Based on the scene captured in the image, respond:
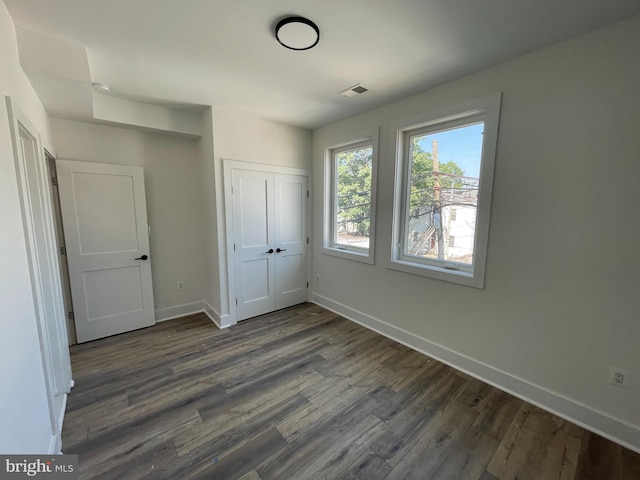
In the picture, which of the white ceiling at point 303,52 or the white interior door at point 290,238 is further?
the white interior door at point 290,238

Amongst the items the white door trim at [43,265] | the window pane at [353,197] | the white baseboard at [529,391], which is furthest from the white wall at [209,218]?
the white baseboard at [529,391]

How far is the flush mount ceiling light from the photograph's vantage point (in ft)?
5.04

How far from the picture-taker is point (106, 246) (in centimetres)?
286

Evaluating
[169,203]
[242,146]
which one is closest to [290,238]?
[242,146]

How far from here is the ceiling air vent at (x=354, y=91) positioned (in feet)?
7.82

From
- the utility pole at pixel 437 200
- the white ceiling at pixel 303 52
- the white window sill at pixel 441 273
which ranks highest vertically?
the white ceiling at pixel 303 52

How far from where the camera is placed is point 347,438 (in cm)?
166

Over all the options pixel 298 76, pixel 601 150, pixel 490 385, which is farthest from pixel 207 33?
pixel 490 385

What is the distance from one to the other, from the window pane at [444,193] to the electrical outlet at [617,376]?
1.06 m

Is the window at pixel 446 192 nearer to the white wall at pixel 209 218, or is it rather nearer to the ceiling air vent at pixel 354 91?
the ceiling air vent at pixel 354 91

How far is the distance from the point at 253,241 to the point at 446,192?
2.30m

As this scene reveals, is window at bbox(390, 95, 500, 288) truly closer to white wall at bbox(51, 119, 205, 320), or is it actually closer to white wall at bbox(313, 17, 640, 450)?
white wall at bbox(313, 17, 640, 450)

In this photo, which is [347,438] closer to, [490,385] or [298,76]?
[490,385]

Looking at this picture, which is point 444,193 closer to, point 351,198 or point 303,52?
point 351,198
